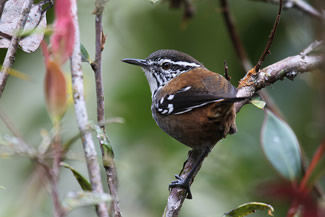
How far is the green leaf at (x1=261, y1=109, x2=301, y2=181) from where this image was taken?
2.45 meters

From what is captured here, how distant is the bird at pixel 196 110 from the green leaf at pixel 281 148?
10.9 inches

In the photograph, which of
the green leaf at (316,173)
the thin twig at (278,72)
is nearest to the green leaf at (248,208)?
the green leaf at (316,173)

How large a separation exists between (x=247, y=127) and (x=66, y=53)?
3419mm

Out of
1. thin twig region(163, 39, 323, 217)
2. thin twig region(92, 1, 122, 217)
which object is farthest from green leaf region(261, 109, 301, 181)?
thin twig region(92, 1, 122, 217)

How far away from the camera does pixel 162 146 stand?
412cm

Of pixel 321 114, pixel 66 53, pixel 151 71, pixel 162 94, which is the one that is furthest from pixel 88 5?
pixel 321 114

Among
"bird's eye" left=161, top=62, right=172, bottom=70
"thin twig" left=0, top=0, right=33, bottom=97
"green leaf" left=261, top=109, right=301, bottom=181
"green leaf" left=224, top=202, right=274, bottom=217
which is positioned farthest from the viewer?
"bird's eye" left=161, top=62, right=172, bottom=70

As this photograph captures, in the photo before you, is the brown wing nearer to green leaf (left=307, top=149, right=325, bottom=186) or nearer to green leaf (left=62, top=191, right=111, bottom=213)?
green leaf (left=307, top=149, right=325, bottom=186)

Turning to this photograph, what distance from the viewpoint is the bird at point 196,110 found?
9.80 feet

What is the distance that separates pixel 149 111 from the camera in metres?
4.48

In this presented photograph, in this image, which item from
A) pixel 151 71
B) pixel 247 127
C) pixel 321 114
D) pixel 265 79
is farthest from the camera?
pixel 247 127

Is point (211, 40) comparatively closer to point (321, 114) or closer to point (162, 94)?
point (162, 94)

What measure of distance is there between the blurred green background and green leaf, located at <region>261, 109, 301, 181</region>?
71 centimetres

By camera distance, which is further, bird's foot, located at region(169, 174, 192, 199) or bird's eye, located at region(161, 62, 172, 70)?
bird's eye, located at region(161, 62, 172, 70)
